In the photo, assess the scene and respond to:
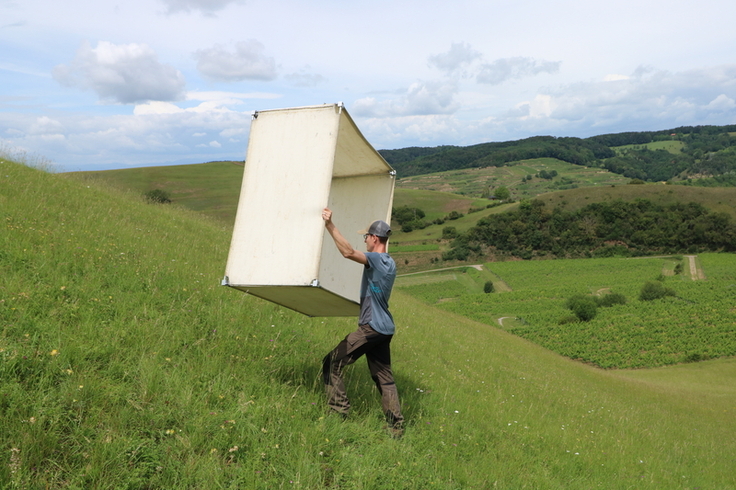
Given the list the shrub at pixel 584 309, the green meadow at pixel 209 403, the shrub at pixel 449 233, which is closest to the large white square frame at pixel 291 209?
the green meadow at pixel 209 403

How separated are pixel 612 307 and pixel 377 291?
69.6 meters

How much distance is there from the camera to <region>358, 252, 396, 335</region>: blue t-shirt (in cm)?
516

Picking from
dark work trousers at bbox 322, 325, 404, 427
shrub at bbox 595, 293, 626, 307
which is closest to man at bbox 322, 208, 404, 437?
dark work trousers at bbox 322, 325, 404, 427

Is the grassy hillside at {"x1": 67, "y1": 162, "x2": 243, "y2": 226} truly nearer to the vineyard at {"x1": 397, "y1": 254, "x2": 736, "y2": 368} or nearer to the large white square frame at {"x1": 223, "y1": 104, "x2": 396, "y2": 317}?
the vineyard at {"x1": 397, "y1": 254, "x2": 736, "y2": 368}

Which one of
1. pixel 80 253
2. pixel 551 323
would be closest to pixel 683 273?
pixel 551 323

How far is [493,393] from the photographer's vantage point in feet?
28.8

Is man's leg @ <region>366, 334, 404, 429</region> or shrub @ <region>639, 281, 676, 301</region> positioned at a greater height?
man's leg @ <region>366, 334, 404, 429</region>

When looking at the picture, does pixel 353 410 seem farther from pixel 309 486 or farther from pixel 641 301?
pixel 641 301

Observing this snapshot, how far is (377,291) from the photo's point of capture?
526cm

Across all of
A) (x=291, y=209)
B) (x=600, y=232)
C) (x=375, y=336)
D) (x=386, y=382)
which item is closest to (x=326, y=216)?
(x=291, y=209)

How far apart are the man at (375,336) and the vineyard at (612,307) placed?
49336mm

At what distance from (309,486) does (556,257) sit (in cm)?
11489

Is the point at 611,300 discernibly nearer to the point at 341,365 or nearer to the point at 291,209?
the point at 341,365

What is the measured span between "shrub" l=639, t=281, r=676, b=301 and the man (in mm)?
73909
